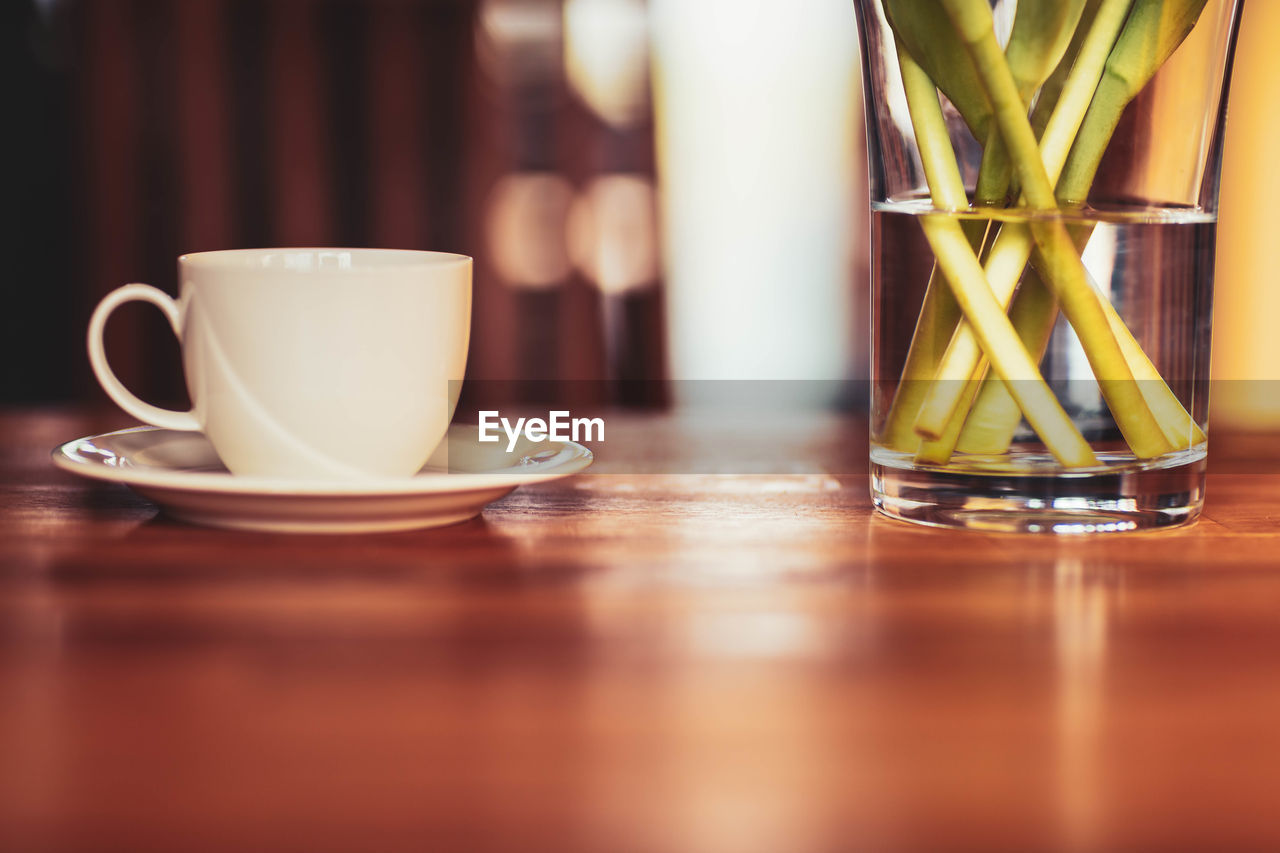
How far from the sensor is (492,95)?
251 cm

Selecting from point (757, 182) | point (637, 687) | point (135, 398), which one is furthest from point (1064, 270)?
point (757, 182)

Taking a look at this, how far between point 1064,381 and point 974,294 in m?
0.04

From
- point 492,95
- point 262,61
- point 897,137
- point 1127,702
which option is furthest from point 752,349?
point 1127,702

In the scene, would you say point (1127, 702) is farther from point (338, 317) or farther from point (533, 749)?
point (338, 317)

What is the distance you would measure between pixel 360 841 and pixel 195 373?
11.7 inches

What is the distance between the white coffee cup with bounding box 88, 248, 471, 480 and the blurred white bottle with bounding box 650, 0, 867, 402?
246cm

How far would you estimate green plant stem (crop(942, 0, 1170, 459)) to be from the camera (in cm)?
44

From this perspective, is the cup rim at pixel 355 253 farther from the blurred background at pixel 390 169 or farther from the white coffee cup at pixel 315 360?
the blurred background at pixel 390 169

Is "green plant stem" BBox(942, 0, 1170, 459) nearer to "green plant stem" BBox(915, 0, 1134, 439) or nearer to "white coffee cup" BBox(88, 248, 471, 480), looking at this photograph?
"green plant stem" BBox(915, 0, 1134, 439)

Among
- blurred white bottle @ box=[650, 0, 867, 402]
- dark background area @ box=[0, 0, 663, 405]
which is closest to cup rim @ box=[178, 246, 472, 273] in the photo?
dark background area @ box=[0, 0, 663, 405]

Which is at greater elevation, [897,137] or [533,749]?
[897,137]

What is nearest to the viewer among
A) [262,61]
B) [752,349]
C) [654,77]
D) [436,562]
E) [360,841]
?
[360,841]

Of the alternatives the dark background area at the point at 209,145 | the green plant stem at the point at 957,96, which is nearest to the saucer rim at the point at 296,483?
the green plant stem at the point at 957,96

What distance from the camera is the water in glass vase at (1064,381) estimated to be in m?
0.45
